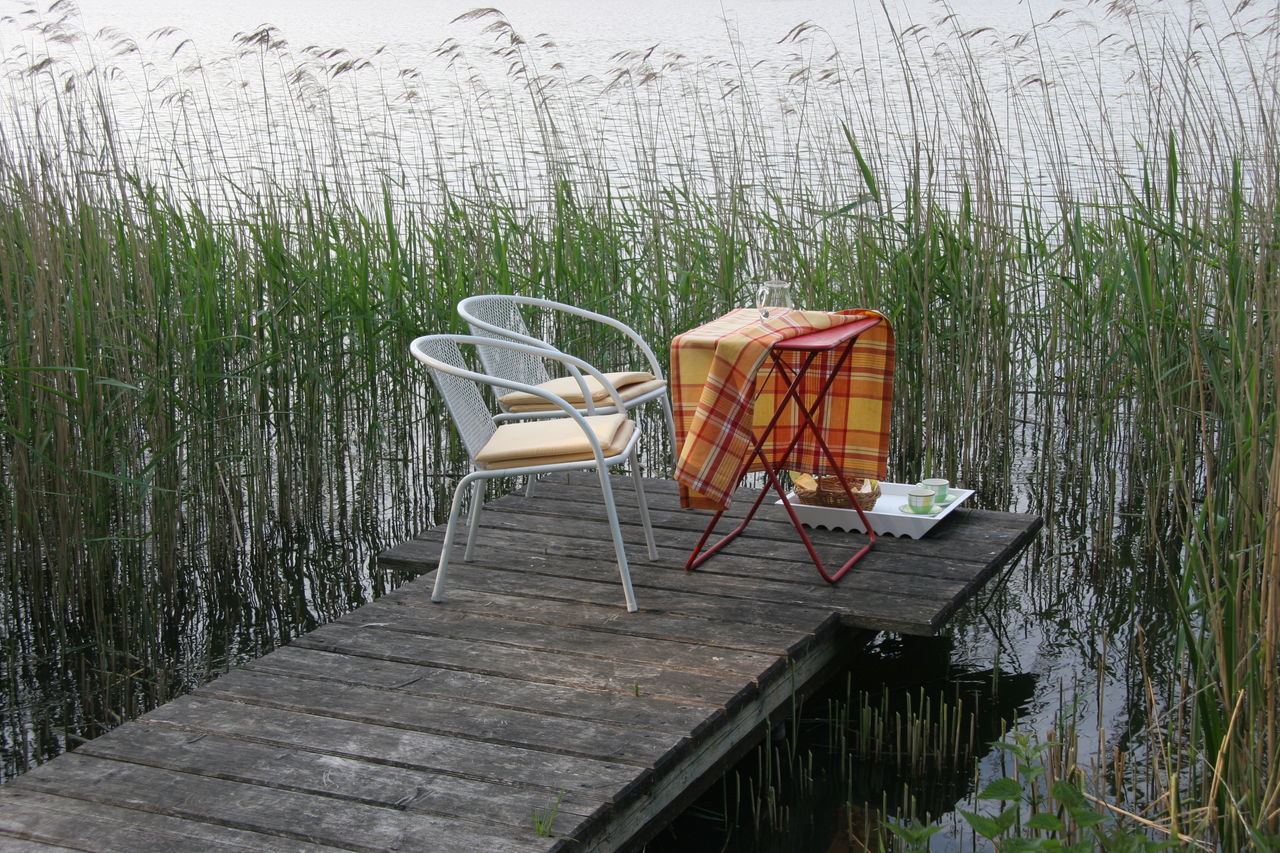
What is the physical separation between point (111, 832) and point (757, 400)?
226 cm

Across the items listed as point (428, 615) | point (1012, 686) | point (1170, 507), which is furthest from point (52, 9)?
point (1170, 507)

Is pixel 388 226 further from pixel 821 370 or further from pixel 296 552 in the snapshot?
pixel 821 370

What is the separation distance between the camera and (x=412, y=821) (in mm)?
2164

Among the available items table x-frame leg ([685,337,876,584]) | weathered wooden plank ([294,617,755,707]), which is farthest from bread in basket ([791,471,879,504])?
weathered wooden plank ([294,617,755,707])

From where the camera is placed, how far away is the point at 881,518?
151 inches

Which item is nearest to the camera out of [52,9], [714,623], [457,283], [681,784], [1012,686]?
[681,784]

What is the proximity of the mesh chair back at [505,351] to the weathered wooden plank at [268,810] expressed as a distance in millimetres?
1843

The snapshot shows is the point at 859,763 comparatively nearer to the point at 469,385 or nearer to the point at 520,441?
the point at 520,441

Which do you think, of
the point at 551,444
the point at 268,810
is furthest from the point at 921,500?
the point at 268,810

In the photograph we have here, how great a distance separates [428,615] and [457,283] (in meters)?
1.91

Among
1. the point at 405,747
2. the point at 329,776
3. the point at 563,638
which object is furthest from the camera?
the point at 563,638

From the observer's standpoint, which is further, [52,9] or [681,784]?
[52,9]

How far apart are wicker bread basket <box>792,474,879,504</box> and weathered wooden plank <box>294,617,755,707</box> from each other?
48.3 inches

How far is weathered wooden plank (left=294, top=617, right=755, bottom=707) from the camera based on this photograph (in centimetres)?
273
